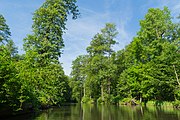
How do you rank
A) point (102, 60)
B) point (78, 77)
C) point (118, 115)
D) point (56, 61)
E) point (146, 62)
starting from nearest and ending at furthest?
1. point (118, 115)
2. point (56, 61)
3. point (146, 62)
4. point (102, 60)
5. point (78, 77)

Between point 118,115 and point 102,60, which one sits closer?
point 118,115

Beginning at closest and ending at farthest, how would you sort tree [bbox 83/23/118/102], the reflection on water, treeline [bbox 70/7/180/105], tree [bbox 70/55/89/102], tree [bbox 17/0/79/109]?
the reflection on water
tree [bbox 17/0/79/109]
treeline [bbox 70/7/180/105]
tree [bbox 83/23/118/102]
tree [bbox 70/55/89/102]

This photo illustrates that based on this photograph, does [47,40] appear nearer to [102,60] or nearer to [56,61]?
[56,61]

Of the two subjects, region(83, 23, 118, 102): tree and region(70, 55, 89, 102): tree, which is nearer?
region(83, 23, 118, 102): tree

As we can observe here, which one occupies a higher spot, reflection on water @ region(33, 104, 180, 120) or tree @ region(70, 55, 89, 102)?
tree @ region(70, 55, 89, 102)

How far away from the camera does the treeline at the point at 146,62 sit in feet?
94.1

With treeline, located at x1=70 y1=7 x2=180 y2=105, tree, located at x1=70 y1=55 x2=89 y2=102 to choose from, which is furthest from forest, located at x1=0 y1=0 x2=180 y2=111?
tree, located at x1=70 y1=55 x2=89 y2=102

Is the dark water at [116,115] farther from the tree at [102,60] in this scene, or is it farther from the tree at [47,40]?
→ the tree at [102,60]

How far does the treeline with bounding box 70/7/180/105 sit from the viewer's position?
28.7 metres

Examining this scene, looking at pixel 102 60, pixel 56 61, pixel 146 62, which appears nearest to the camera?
pixel 56 61

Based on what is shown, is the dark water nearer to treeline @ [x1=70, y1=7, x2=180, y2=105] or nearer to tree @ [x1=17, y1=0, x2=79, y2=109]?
tree @ [x1=17, y1=0, x2=79, y2=109]

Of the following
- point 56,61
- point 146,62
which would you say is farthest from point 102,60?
point 56,61

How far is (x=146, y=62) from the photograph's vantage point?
37.6m

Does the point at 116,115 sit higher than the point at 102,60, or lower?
lower
